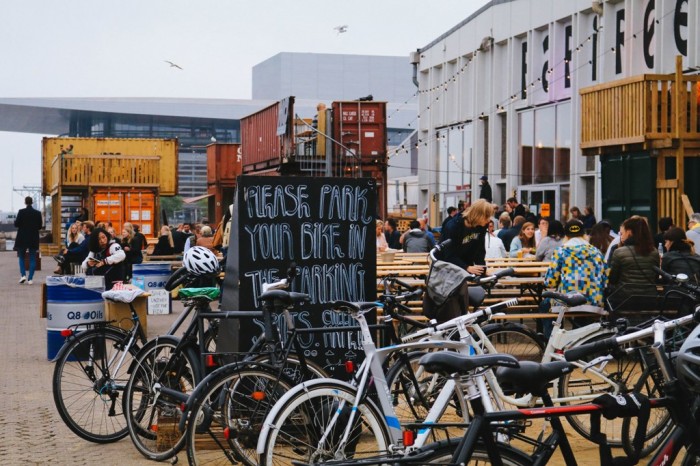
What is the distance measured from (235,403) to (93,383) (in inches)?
87.1

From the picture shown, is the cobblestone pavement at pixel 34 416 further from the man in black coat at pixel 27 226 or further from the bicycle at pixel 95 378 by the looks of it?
the man in black coat at pixel 27 226

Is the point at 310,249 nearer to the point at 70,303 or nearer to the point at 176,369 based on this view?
the point at 176,369

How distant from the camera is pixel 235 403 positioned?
6.59m

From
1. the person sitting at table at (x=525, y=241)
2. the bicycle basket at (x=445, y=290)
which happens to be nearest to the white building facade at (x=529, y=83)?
the person sitting at table at (x=525, y=241)

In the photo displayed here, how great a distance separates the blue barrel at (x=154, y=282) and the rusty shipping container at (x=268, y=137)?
45.4 ft

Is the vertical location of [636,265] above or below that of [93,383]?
above

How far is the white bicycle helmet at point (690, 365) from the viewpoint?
4.53 meters

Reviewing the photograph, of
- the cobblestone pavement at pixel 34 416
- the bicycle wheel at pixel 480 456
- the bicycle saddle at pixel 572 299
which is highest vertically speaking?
the bicycle saddle at pixel 572 299

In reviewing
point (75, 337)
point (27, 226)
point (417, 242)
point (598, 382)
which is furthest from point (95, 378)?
point (27, 226)

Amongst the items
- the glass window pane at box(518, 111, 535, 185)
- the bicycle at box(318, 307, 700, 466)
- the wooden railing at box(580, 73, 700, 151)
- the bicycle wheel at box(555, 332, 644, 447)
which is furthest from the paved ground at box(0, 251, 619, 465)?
the glass window pane at box(518, 111, 535, 185)

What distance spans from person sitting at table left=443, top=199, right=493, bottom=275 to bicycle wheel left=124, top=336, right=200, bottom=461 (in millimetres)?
2956

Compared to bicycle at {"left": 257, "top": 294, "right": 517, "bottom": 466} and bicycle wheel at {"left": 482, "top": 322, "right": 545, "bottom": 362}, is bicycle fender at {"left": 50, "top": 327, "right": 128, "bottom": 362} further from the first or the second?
bicycle at {"left": 257, "top": 294, "right": 517, "bottom": 466}

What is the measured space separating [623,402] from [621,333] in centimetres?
243

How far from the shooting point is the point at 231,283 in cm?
844
